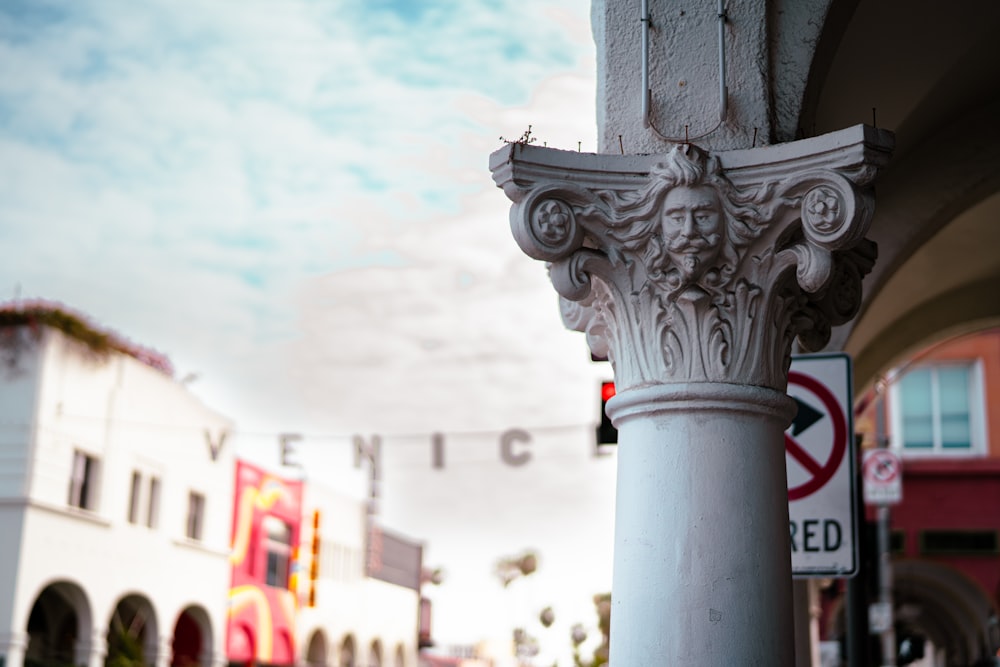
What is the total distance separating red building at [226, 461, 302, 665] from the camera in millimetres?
33000

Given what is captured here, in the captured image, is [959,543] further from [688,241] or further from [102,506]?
[688,241]

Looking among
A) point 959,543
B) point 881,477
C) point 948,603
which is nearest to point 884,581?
point 881,477

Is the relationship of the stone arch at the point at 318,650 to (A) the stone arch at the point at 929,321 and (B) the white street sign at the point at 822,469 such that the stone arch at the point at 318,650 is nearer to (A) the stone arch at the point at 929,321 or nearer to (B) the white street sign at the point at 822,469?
(A) the stone arch at the point at 929,321

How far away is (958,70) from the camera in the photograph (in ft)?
17.6

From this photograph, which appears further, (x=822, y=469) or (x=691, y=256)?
(x=822, y=469)

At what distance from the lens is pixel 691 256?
3484 mm

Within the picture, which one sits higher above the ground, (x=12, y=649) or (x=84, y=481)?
(x=84, y=481)

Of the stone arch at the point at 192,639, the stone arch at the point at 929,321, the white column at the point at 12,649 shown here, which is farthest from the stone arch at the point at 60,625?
the stone arch at the point at 929,321

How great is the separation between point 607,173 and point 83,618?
24281 millimetres

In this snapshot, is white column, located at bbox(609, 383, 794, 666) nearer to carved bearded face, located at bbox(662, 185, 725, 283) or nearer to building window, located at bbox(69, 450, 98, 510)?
carved bearded face, located at bbox(662, 185, 725, 283)

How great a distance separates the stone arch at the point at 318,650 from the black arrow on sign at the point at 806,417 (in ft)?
123

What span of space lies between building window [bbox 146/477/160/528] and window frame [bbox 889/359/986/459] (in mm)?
15653

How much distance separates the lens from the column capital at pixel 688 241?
3443 millimetres

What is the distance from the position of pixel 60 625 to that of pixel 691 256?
2569 centimetres
